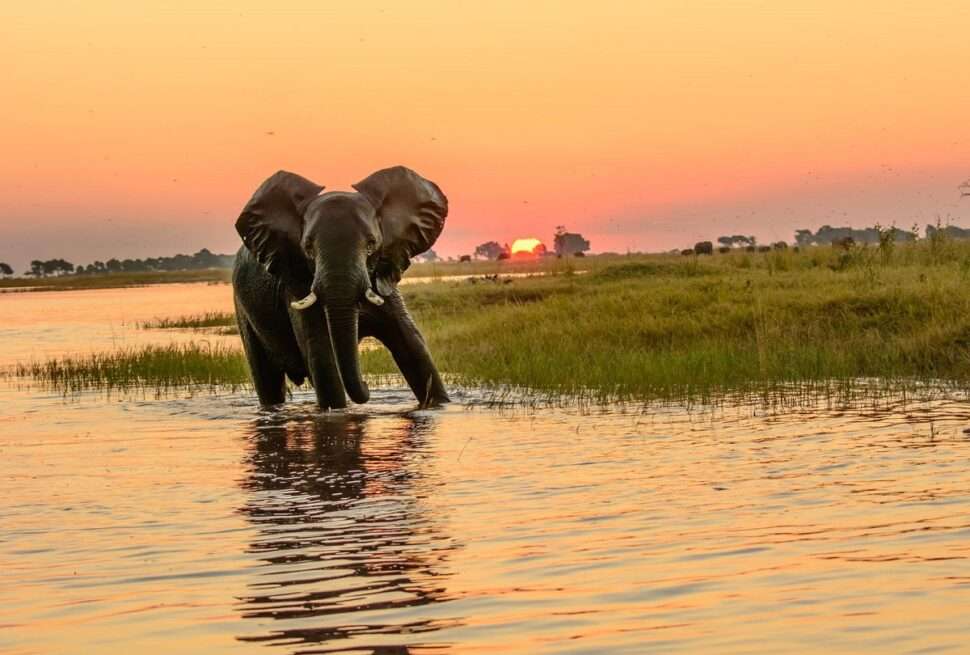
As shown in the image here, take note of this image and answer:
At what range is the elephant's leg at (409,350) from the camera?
1584cm

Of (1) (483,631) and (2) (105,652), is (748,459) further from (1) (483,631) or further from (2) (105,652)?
(2) (105,652)

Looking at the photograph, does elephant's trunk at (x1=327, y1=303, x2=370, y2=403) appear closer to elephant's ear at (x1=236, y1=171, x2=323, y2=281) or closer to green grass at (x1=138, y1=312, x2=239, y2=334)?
elephant's ear at (x1=236, y1=171, x2=323, y2=281)

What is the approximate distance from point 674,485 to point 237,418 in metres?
7.58

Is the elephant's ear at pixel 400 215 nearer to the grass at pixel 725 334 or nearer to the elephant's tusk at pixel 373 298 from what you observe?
the elephant's tusk at pixel 373 298

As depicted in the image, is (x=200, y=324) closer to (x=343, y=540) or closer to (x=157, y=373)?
(x=157, y=373)

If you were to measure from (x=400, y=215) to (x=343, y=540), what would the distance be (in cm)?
821

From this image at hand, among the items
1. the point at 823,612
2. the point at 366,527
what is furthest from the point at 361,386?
the point at 823,612

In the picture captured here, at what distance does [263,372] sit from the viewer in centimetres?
1836

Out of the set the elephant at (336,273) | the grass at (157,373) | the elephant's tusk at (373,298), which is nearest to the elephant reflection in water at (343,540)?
the elephant's tusk at (373,298)

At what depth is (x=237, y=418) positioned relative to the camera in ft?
54.9

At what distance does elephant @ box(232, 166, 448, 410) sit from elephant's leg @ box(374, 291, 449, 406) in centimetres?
1

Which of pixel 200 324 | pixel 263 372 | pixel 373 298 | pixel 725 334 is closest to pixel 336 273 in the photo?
pixel 373 298

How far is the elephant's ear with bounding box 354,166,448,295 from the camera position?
16.3 metres

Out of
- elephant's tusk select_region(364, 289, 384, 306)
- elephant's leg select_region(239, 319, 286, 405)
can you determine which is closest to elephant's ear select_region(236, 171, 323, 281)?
elephant's tusk select_region(364, 289, 384, 306)
